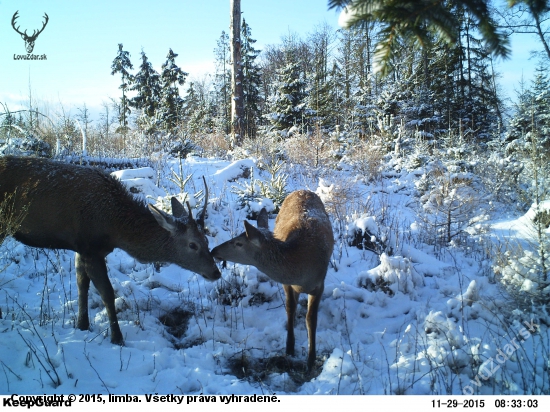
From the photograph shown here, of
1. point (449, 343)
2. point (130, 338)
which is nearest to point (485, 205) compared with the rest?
point (449, 343)

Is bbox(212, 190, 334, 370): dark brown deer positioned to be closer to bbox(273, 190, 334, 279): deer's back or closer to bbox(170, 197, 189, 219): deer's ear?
bbox(273, 190, 334, 279): deer's back

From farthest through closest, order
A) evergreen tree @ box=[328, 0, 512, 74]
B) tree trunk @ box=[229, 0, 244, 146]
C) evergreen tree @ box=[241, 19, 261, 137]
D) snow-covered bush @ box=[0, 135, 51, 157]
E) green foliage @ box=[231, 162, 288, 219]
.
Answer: evergreen tree @ box=[241, 19, 261, 137] < tree trunk @ box=[229, 0, 244, 146] < green foliage @ box=[231, 162, 288, 219] < snow-covered bush @ box=[0, 135, 51, 157] < evergreen tree @ box=[328, 0, 512, 74]

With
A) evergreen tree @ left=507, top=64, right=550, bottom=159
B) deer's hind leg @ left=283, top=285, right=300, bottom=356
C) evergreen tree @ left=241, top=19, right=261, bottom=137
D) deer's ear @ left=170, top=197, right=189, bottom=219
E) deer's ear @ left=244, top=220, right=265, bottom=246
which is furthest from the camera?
evergreen tree @ left=241, top=19, right=261, bottom=137

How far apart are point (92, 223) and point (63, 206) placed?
38 cm

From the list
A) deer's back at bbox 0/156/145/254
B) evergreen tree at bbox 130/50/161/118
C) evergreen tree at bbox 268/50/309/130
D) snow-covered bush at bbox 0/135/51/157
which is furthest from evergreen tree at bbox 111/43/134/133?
deer's back at bbox 0/156/145/254

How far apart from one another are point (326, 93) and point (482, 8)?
2171 centimetres

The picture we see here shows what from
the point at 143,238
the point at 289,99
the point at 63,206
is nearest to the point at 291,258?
the point at 143,238

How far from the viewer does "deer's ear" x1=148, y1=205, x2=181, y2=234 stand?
13.6ft

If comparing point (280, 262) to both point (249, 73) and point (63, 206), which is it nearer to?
point (63, 206)

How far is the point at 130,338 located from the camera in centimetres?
421

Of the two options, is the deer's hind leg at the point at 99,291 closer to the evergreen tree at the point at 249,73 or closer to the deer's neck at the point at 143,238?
the deer's neck at the point at 143,238

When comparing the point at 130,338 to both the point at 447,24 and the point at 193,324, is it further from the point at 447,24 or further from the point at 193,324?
the point at 447,24

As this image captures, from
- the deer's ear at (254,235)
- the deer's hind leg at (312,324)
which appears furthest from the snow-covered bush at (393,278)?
the deer's ear at (254,235)

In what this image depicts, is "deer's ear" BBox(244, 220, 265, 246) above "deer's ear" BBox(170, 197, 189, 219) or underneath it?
underneath
